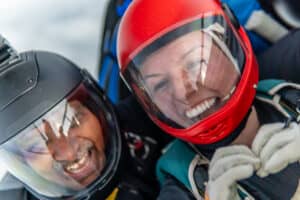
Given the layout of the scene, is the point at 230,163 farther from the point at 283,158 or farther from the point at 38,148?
the point at 38,148

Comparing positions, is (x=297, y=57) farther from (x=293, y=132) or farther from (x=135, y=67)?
(x=135, y=67)

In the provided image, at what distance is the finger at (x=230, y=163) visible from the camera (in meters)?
1.19

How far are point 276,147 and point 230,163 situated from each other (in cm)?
9

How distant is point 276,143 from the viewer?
1.18 m

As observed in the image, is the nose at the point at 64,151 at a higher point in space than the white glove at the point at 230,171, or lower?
higher

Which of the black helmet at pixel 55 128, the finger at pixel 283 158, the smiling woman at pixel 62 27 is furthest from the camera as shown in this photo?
the smiling woman at pixel 62 27

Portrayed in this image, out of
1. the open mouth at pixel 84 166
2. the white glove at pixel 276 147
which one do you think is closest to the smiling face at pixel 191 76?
the white glove at pixel 276 147

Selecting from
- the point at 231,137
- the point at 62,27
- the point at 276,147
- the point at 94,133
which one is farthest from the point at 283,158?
the point at 62,27

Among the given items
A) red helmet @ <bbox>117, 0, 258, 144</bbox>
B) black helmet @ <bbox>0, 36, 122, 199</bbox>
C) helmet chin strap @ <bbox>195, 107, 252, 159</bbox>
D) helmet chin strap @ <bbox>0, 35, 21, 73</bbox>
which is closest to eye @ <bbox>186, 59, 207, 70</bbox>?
red helmet @ <bbox>117, 0, 258, 144</bbox>

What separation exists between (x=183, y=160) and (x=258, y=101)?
19 centimetres

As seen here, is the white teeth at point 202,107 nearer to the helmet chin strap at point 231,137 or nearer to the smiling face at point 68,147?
the helmet chin strap at point 231,137

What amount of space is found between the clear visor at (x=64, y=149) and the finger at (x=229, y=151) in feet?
0.83

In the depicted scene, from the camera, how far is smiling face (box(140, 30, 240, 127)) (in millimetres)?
1185

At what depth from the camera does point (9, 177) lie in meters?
1.46
